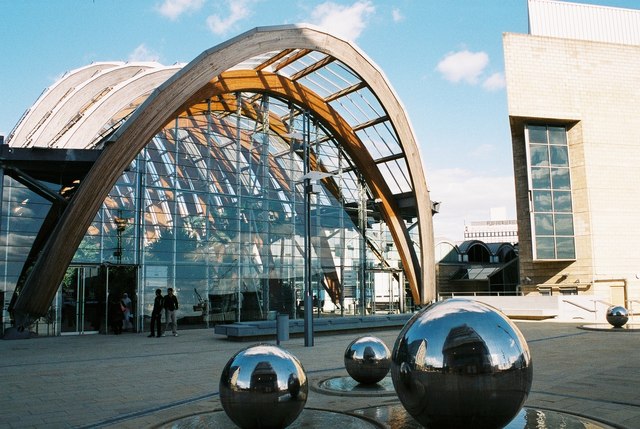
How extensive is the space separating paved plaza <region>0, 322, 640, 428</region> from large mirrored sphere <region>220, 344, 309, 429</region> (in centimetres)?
119

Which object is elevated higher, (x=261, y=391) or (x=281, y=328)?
(x=261, y=391)

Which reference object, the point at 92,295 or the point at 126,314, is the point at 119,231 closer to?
the point at 92,295

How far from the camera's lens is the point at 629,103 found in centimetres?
4016

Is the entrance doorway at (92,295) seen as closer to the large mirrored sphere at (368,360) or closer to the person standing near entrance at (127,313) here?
the person standing near entrance at (127,313)

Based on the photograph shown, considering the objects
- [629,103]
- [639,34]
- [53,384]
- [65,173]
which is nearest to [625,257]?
[629,103]

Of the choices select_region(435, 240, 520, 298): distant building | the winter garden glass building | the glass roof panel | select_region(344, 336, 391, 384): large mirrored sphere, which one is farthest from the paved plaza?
select_region(435, 240, 520, 298): distant building

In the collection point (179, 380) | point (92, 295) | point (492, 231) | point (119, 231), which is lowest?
point (179, 380)

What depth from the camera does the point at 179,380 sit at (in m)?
10.4

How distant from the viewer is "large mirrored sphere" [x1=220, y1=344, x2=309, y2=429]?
5871 millimetres

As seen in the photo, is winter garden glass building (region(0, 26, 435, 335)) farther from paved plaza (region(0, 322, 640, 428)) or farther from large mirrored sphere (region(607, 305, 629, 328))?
large mirrored sphere (region(607, 305, 629, 328))

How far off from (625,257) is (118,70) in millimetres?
34605

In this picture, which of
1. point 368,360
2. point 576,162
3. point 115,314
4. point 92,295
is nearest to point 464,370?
point 368,360

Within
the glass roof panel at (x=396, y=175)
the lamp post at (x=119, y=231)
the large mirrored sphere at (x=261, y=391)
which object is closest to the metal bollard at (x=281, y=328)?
the lamp post at (x=119, y=231)

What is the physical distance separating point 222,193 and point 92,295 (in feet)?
23.6
